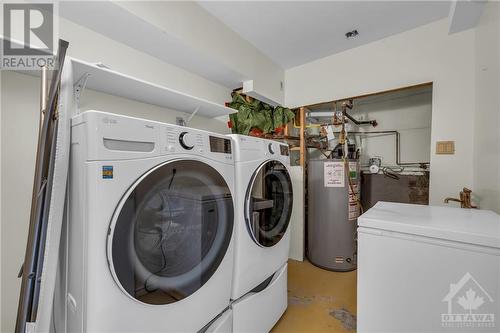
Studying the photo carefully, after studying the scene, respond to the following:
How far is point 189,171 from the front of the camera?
96 cm

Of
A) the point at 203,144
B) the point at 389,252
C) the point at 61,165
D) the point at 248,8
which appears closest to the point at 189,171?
the point at 203,144

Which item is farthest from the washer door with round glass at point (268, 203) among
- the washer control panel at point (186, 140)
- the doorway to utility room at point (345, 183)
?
the doorway to utility room at point (345, 183)

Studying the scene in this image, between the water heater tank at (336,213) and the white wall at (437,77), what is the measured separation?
2.18ft

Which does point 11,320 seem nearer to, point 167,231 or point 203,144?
point 167,231

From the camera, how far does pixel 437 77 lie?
1849 millimetres

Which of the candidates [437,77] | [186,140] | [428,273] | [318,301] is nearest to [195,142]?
[186,140]

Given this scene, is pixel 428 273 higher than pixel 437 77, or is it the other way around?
pixel 437 77

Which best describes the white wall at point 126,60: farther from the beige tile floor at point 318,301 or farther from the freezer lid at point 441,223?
the beige tile floor at point 318,301

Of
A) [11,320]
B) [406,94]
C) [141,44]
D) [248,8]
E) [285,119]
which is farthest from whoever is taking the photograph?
[406,94]

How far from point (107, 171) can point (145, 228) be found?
26 centimetres

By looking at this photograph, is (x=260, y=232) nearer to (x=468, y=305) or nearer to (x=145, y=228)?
(x=145, y=228)

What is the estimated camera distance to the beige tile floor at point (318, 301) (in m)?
1.49

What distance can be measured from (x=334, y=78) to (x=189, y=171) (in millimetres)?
2092

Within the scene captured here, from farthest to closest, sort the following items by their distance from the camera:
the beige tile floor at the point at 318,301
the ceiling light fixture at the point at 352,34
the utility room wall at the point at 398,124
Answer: the utility room wall at the point at 398,124 → the ceiling light fixture at the point at 352,34 → the beige tile floor at the point at 318,301
